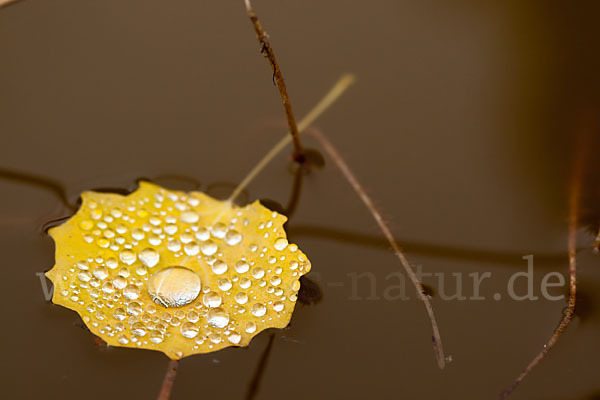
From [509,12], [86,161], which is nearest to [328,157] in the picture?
[86,161]

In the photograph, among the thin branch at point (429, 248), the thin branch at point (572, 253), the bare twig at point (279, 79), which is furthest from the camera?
the thin branch at point (429, 248)

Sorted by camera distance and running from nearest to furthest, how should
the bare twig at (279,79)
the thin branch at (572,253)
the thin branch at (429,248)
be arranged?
1. the bare twig at (279,79)
2. the thin branch at (572,253)
3. the thin branch at (429,248)

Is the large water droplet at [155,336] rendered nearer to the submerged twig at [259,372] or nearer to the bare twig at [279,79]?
the submerged twig at [259,372]

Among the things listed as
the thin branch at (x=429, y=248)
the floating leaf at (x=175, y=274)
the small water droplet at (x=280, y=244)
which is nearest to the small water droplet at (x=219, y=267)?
the floating leaf at (x=175, y=274)

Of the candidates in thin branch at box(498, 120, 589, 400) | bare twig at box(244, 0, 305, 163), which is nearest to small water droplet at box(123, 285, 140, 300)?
bare twig at box(244, 0, 305, 163)

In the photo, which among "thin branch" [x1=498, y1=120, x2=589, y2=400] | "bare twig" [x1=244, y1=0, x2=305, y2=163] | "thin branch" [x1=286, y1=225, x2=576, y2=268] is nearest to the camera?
"bare twig" [x1=244, y1=0, x2=305, y2=163]

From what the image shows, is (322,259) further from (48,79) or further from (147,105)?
(48,79)

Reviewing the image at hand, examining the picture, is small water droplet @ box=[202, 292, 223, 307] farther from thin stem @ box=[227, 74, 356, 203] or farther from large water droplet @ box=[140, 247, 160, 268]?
thin stem @ box=[227, 74, 356, 203]
